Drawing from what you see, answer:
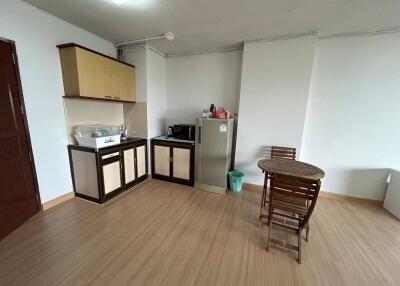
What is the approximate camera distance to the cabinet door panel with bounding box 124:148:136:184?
2.93 m

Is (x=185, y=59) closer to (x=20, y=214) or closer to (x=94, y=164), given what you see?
(x=94, y=164)

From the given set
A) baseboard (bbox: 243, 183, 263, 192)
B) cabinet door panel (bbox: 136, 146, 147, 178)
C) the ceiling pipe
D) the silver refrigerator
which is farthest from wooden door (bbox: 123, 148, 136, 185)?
baseboard (bbox: 243, 183, 263, 192)

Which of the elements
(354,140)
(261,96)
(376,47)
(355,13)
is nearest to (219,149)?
(261,96)

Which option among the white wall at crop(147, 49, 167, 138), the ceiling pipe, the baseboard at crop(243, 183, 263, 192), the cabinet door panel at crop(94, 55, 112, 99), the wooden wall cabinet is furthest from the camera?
the white wall at crop(147, 49, 167, 138)

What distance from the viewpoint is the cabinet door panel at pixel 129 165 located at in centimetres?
293

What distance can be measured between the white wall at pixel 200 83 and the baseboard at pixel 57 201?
2267 millimetres

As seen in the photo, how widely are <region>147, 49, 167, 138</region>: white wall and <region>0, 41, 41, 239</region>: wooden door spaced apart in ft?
5.78

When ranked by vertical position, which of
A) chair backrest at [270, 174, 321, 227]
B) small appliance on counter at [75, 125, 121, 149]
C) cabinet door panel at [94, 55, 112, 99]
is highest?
cabinet door panel at [94, 55, 112, 99]

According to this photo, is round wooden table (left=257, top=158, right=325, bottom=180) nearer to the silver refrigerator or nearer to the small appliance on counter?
the silver refrigerator

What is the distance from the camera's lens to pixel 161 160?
3449 millimetres

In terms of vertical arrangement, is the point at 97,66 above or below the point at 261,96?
above

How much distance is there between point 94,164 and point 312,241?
3005 millimetres

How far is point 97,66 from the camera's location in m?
2.54

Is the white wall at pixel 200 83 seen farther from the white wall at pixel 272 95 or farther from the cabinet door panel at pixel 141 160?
the cabinet door panel at pixel 141 160
